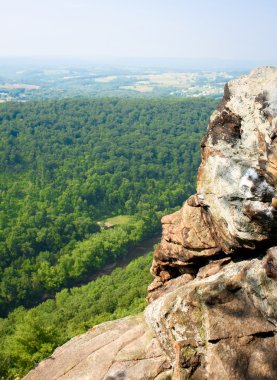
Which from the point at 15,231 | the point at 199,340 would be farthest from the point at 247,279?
the point at 15,231

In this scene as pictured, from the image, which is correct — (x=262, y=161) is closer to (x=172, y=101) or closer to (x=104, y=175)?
(x=104, y=175)

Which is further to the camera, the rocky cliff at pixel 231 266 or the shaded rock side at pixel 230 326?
the rocky cliff at pixel 231 266

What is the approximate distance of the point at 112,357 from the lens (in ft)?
59.5

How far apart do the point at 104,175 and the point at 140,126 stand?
41.9 m

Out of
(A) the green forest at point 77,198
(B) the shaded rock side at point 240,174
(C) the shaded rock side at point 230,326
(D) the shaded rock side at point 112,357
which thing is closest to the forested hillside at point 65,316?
(A) the green forest at point 77,198

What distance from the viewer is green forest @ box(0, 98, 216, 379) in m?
43.1

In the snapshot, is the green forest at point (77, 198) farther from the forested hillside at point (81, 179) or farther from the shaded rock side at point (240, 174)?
the shaded rock side at point (240, 174)

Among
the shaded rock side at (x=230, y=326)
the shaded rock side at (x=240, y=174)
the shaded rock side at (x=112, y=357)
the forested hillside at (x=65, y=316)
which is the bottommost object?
the forested hillside at (x=65, y=316)

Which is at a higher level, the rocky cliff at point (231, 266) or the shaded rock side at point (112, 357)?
the rocky cliff at point (231, 266)

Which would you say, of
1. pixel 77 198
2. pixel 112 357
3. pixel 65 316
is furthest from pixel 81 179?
pixel 112 357

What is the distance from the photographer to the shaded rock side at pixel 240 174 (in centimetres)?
1314

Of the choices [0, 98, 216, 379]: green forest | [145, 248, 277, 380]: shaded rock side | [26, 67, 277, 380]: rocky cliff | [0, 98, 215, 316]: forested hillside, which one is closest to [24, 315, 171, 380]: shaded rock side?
[26, 67, 277, 380]: rocky cliff

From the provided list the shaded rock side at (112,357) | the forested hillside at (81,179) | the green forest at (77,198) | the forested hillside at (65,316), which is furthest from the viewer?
the forested hillside at (81,179)

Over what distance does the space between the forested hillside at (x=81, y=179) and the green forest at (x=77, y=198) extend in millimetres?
256
